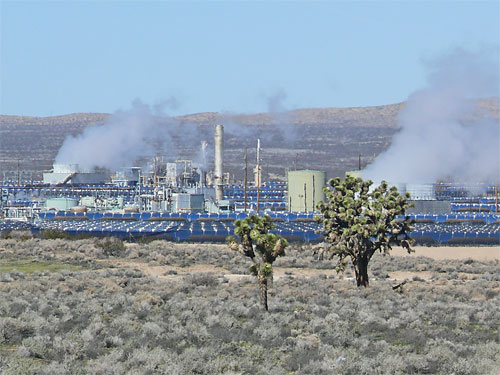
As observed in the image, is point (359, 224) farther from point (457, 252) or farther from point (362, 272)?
point (457, 252)

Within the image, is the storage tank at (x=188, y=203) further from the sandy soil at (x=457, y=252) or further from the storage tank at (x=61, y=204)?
the sandy soil at (x=457, y=252)

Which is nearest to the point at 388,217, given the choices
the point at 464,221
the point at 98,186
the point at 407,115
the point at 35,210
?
the point at 464,221

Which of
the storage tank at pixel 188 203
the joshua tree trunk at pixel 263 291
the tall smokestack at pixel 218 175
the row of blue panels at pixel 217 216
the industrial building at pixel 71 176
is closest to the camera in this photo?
the joshua tree trunk at pixel 263 291

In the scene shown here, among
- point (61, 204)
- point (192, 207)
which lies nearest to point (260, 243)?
point (192, 207)

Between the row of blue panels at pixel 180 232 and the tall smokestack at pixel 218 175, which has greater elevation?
the tall smokestack at pixel 218 175

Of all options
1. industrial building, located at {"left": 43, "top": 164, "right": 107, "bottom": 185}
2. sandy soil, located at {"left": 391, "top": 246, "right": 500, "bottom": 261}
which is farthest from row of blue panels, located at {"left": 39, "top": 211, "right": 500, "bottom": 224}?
industrial building, located at {"left": 43, "top": 164, "right": 107, "bottom": 185}

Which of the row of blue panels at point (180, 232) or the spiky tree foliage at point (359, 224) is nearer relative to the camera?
the spiky tree foliage at point (359, 224)

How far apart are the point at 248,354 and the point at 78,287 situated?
15051mm

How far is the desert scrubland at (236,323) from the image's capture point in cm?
1938

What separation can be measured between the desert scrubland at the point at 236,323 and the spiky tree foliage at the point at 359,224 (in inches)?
50.6

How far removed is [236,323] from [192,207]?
6967 centimetres

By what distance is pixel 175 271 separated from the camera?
4500 cm

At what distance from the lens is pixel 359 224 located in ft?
126

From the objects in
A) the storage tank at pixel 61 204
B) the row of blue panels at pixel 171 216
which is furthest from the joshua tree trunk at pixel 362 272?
the storage tank at pixel 61 204
